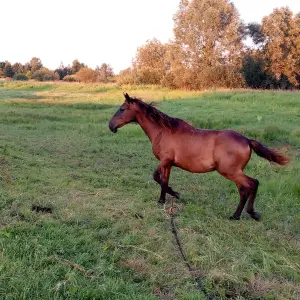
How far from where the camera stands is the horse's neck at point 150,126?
654 cm

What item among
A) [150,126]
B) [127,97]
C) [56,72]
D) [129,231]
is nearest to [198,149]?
[150,126]

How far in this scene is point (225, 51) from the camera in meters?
34.7

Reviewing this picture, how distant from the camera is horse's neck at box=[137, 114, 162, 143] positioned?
6.54m

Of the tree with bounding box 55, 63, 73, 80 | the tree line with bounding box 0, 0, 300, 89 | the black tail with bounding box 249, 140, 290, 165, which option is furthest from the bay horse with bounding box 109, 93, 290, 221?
the tree with bounding box 55, 63, 73, 80

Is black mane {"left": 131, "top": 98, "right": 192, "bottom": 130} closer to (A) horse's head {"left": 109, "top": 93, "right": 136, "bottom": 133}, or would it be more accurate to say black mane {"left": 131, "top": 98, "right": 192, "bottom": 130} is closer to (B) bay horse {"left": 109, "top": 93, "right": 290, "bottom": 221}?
(B) bay horse {"left": 109, "top": 93, "right": 290, "bottom": 221}

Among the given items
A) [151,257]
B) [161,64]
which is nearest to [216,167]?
[151,257]

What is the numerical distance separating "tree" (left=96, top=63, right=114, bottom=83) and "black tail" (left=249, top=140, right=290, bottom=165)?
50.2m

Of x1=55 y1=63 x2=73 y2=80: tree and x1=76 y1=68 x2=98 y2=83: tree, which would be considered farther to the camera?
x1=55 y1=63 x2=73 y2=80: tree

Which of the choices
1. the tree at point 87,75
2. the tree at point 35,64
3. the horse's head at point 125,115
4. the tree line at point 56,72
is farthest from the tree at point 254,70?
the tree at point 35,64

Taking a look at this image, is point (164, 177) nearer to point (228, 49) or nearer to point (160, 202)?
point (160, 202)

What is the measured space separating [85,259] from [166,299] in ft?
3.07

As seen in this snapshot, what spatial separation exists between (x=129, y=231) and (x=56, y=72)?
6780 centimetres

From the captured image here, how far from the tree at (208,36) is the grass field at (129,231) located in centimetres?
2389

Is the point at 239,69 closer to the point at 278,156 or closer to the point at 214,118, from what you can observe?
the point at 214,118
